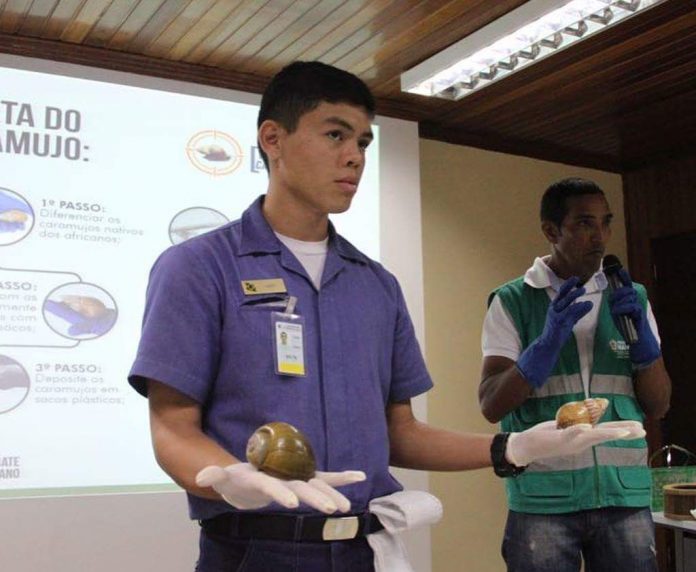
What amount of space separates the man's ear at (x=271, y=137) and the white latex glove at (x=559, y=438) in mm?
567

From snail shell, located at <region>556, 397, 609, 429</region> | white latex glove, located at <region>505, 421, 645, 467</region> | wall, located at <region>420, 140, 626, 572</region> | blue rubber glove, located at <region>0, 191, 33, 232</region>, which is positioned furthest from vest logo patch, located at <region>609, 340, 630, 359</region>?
blue rubber glove, located at <region>0, 191, 33, 232</region>

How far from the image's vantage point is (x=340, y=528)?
1143 millimetres

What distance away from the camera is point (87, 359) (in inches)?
119

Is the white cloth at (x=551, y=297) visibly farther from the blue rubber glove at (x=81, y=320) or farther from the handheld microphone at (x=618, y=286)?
the blue rubber glove at (x=81, y=320)

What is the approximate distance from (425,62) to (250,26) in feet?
2.27

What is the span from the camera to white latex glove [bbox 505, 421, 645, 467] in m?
1.18

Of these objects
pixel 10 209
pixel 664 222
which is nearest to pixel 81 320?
pixel 10 209

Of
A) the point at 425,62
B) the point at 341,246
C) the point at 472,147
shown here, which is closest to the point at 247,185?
the point at 425,62

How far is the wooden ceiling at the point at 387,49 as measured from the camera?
2.94m

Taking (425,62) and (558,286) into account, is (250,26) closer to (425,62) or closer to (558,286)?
(425,62)

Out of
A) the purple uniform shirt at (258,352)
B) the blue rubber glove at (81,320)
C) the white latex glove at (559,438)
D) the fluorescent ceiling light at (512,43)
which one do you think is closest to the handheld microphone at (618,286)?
the white latex glove at (559,438)

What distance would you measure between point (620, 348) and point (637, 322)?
Result: 78mm

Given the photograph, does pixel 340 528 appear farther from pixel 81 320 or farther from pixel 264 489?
pixel 81 320

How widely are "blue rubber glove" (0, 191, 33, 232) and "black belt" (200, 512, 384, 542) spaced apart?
2.14m
